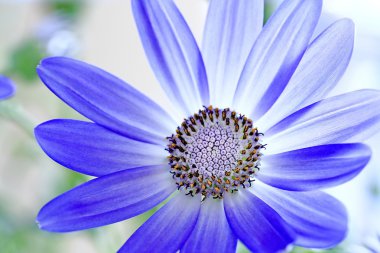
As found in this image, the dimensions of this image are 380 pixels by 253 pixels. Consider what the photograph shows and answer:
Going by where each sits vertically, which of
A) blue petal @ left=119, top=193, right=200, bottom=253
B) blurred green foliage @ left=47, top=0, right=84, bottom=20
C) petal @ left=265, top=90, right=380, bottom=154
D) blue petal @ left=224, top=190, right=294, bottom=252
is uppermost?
blurred green foliage @ left=47, top=0, right=84, bottom=20

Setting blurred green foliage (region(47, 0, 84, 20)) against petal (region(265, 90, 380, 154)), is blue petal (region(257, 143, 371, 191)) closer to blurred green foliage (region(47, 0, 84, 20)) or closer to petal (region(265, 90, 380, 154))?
petal (region(265, 90, 380, 154))

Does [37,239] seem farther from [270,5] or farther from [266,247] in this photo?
[266,247]

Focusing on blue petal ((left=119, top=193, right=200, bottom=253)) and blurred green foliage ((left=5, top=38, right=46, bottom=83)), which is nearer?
blue petal ((left=119, top=193, right=200, bottom=253))

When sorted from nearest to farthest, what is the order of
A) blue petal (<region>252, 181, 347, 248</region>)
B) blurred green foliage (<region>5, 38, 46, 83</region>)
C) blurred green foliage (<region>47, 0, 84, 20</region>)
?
1. blue petal (<region>252, 181, 347, 248</region>)
2. blurred green foliage (<region>5, 38, 46, 83</region>)
3. blurred green foliage (<region>47, 0, 84, 20</region>)

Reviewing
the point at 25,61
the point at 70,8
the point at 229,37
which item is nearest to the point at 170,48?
the point at 229,37

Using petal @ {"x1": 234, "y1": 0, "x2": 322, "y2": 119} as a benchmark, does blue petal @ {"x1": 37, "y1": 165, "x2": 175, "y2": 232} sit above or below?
below

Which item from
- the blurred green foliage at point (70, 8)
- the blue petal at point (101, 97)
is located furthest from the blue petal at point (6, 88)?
the blurred green foliage at point (70, 8)

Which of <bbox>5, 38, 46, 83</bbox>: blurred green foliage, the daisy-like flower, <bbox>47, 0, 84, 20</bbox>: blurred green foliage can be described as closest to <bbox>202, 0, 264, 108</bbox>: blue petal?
the daisy-like flower

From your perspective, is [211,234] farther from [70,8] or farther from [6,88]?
[70,8]

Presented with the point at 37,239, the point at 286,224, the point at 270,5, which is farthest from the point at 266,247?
the point at 37,239
